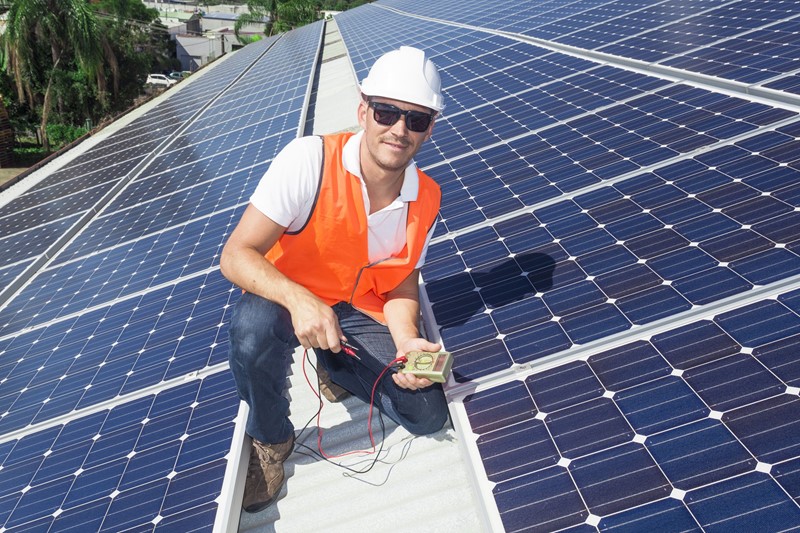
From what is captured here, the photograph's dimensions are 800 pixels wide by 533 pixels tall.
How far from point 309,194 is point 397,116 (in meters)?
0.82

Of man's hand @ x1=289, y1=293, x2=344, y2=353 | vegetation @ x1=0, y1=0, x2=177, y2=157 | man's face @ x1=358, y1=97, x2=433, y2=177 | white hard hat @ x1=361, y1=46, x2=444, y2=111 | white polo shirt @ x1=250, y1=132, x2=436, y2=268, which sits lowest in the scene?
vegetation @ x1=0, y1=0, x2=177, y2=157

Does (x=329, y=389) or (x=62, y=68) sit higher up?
(x=329, y=389)

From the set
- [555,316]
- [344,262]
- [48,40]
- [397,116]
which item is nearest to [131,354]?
[344,262]

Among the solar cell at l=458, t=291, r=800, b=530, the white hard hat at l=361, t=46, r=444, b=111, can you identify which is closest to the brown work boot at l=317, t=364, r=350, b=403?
the solar cell at l=458, t=291, r=800, b=530

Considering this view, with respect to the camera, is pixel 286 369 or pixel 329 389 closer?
pixel 286 369

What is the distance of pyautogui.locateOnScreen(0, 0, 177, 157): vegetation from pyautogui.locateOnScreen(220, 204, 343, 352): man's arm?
4139cm

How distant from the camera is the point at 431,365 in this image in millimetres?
4141

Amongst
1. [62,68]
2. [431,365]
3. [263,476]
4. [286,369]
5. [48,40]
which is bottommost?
[62,68]

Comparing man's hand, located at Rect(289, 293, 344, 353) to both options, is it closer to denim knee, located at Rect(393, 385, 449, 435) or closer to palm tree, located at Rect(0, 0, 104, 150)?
denim knee, located at Rect(393, 385, 449, 435)

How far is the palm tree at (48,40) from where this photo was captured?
39562mm

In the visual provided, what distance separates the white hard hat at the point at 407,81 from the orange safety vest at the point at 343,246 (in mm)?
616

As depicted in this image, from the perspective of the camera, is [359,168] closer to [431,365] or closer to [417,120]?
[417,120]

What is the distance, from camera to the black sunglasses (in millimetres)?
4551

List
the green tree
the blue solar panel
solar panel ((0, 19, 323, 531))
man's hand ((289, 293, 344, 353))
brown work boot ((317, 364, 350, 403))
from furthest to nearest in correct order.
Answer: the green tree < brown work boot ((317, 364, 350, 403)) < solar panel ((0, 19, 323, 531)) < the blue solar panel < man's hand ((289, 293, 344, 353))
